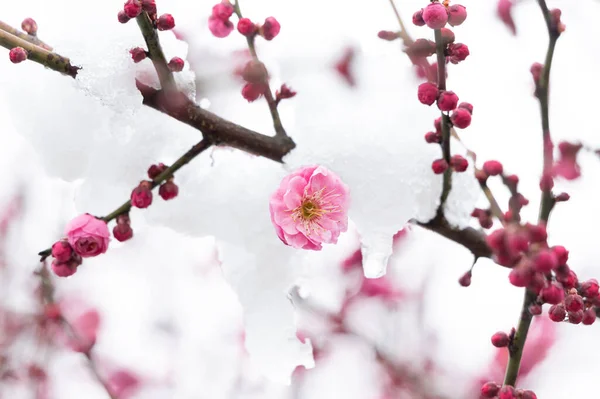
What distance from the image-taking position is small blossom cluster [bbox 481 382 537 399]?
1.95ft

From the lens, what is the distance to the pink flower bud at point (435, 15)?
18.3 inches

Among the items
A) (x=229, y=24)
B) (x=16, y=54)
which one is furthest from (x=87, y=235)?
(x=229, y=24)

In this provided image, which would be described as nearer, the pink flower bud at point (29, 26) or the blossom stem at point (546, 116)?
the blossom stem at point (546, 116)

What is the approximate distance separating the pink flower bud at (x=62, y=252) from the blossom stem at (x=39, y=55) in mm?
206

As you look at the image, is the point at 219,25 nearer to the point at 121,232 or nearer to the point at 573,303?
the point at 121,232

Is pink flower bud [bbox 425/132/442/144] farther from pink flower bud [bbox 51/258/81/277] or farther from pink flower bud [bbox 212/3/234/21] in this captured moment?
pink flower bud [bbox 51/258/81/277]

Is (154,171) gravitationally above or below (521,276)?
below

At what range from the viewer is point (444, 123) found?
0.54 meters

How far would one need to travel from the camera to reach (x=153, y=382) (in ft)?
8.26

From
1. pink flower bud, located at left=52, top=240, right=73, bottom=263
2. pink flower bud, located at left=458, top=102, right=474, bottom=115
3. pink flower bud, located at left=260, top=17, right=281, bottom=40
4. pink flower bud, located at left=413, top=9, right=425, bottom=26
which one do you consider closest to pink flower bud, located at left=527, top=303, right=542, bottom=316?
pink flower bud, located at left=458, top=102, right=474, bottom=115

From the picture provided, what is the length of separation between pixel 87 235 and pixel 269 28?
1.11 feet

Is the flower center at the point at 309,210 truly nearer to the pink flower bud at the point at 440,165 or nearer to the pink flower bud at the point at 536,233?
the pink flower bud at the point at 440,165

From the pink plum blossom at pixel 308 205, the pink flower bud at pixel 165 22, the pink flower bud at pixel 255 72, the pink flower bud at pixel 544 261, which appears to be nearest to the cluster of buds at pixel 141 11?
the pink flower bud at pixel 165 22

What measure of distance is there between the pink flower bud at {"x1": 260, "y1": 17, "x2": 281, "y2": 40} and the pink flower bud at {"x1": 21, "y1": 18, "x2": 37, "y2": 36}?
1.00 feet
